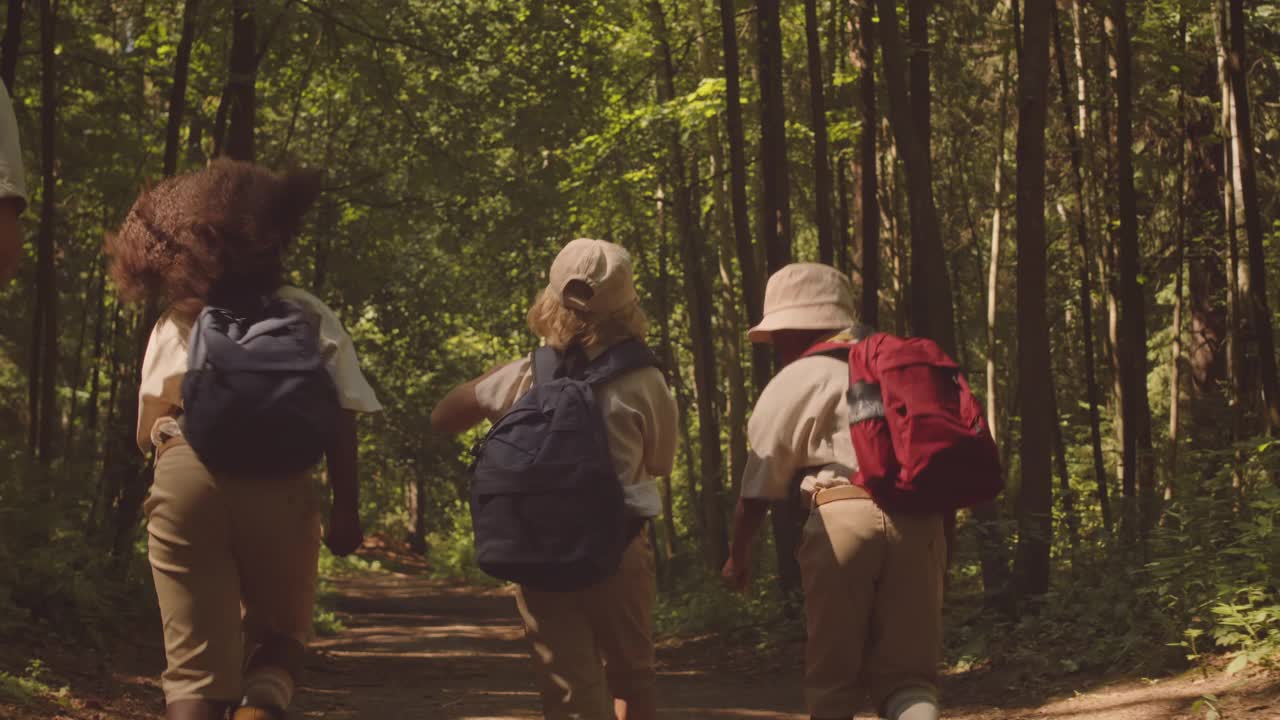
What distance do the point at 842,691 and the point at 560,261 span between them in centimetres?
176

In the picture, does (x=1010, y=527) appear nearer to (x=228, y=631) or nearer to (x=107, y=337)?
(x=228, y=631)

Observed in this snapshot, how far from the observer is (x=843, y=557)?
465cm

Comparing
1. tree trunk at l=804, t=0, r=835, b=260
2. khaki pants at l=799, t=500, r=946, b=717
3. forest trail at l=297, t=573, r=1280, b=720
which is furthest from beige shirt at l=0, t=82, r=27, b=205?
tree trunk at l=804, t=0, r=835, b=260

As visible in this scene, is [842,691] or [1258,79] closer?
[842,691]

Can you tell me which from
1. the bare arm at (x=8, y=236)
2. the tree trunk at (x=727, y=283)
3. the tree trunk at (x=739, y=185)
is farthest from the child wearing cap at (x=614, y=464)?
the tree trunk at (x=727, y=283)

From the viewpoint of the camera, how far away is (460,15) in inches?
676

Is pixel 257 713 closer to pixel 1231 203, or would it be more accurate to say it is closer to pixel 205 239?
pixel 205 239

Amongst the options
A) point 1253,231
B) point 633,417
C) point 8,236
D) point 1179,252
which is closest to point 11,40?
point 633,417

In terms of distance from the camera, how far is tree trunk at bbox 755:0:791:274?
14.6m

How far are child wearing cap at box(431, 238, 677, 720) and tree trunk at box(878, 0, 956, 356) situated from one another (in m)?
7.80

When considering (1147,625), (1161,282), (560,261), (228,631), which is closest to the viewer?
(228,631)

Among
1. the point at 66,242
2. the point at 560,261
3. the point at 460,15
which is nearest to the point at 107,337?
the point at 66,242

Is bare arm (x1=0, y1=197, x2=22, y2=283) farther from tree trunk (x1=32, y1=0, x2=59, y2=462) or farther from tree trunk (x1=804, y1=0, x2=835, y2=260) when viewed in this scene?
tree trunk (x1=804, y1=0, x2=835, y2=260)

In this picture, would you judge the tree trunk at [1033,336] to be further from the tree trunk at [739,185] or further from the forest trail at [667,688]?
the tree trunk at [739,185]
